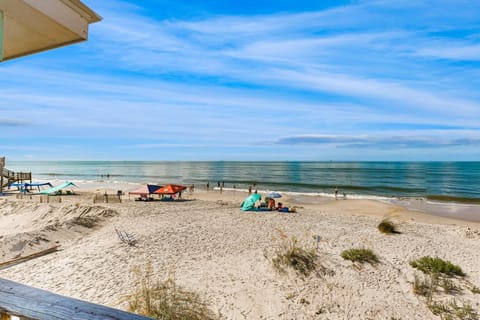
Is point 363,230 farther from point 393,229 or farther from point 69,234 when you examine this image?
point 69,234

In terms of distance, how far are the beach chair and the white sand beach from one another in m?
0.18

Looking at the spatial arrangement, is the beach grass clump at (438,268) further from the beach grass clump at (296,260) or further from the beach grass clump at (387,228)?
the beach grass clump at (387,228)

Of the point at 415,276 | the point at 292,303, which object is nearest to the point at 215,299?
the point at 292,303

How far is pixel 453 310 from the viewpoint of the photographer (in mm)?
6469

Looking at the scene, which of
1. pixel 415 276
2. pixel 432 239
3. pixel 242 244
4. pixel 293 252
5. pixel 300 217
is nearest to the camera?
pixel 415 276

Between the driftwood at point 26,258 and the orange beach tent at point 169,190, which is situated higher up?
the orange beach tent at point 169,190

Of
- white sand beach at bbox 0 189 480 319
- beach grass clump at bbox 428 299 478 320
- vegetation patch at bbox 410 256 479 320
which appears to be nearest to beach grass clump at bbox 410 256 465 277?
vegetation patch at bbox 410 256 479 320

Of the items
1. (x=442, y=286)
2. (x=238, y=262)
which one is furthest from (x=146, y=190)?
(x=442, y=286)

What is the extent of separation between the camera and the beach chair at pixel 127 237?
9961mm

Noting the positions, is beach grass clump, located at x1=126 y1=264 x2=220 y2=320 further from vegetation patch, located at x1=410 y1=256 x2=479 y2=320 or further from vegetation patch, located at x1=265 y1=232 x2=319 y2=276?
vegetation patch, located at x1=410 y1=256 x2=479 y2=320

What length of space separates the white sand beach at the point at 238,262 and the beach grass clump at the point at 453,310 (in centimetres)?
19

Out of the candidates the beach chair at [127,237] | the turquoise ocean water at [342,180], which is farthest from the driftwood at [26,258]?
the turquoise ocean water at [342,180]

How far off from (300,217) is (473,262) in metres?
7.86

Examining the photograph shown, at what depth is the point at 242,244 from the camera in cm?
1025
